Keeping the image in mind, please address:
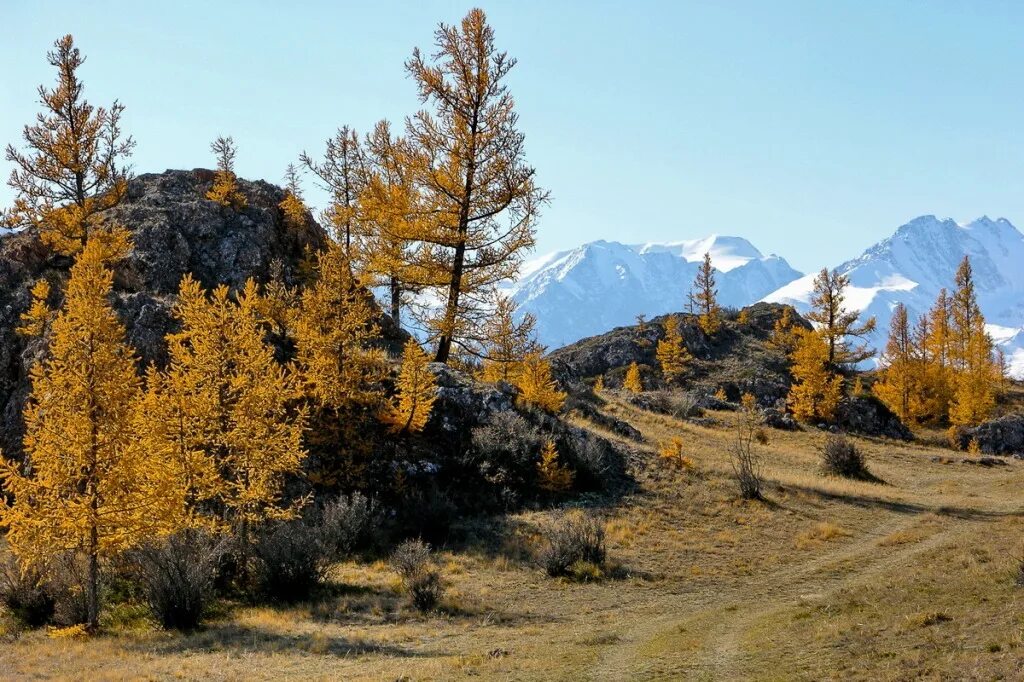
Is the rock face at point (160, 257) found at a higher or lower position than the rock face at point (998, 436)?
higher

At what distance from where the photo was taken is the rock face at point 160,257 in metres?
24.3

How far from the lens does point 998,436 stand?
157 feet

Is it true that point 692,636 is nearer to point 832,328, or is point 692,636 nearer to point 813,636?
point 813,636

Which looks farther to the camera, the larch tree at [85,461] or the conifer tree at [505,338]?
the conifer tree at [505,338]

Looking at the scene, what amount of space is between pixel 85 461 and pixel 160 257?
63.4 ft

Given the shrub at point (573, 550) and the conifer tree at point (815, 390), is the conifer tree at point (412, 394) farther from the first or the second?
→ the conifer tree at point (815, 390)

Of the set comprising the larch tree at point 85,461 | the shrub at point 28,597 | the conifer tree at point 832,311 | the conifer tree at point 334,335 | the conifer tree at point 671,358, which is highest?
the conifer tree at point 832,311

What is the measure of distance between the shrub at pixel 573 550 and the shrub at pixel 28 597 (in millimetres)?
11355

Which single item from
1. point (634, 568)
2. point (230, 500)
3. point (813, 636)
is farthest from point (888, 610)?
point (230, 500)

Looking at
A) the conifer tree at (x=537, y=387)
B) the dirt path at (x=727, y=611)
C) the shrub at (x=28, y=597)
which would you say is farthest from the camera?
the conifer tree at (x=537, y=387)

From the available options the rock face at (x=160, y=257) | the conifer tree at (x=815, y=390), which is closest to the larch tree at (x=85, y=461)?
the rock face at (x=160, y=257)

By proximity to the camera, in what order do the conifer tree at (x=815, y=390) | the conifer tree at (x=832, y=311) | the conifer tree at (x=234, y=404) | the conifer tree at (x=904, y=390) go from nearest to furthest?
the conifer tree at (x=234, y=404), the conifer tree at (x=815, y=390), the conifer tree at (x=904, y=390), the conifer tree at (x=832, y=311)

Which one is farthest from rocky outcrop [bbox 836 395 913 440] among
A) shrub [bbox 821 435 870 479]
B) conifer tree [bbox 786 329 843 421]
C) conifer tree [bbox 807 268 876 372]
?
shrub [bbox 821 435 870 479]

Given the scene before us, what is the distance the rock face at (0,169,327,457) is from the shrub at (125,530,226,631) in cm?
1054
